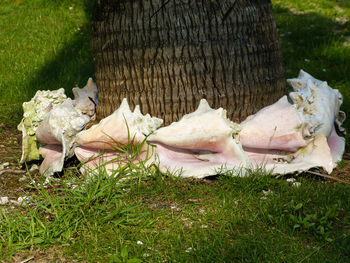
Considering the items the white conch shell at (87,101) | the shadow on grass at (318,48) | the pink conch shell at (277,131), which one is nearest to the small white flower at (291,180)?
the pink conch shell at (277,131)

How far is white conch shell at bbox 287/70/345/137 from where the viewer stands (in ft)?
10.8

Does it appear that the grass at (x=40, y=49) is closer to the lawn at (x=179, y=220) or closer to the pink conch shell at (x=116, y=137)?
the pink conch shell at (x=116, y=137)

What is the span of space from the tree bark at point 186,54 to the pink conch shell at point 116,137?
0.15 meters

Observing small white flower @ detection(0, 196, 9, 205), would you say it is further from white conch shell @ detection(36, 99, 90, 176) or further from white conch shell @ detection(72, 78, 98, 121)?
white conch shell @ detection(72, 78, 98, 121)

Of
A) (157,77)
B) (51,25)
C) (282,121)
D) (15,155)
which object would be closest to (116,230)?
(157,77)

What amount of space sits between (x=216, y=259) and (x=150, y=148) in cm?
111

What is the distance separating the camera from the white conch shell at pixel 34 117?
3555 mm

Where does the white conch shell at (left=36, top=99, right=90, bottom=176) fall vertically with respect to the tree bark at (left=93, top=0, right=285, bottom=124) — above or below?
below

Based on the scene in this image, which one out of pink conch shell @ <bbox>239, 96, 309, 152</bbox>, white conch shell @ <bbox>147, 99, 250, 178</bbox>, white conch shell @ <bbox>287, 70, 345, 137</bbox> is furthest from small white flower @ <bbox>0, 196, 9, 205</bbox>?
white conch shell @ <bbox>287, 70, 345, 137</bbox>

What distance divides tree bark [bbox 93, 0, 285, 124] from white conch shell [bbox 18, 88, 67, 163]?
1.97ft

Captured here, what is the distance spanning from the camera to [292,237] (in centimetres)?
235

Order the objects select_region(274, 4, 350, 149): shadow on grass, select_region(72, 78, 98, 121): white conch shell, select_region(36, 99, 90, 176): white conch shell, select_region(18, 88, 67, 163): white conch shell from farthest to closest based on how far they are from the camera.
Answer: select_region(274, 4, 350, 149): shadow on grass, select_region(72, 78, 98, 121): white conch shell, select_region(18, 88, 67, 163): white conch shell, select_region(36, 99, 90, 176): white conch shell

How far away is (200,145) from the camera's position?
3.06m

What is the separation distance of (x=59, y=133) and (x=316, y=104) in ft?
6.23
